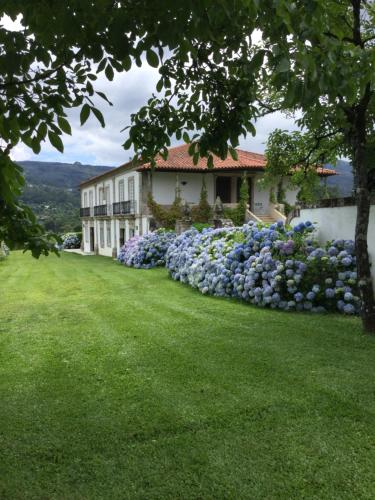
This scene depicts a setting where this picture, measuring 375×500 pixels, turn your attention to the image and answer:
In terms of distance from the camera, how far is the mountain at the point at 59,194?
5684cm

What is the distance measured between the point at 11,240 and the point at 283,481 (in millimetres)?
2286

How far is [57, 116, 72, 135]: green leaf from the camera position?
2.51m

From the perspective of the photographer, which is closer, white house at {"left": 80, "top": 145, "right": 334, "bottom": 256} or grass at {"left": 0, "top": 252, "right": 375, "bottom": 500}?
grass at {"left": 0, "top": 252, "right": 375, "bottom": 500}

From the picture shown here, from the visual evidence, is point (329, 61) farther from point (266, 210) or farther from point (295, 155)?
point (266, 210)

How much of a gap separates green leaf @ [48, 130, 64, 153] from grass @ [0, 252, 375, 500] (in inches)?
80.4

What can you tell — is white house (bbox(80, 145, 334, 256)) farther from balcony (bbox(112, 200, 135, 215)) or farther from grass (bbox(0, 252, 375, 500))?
grass (bbox(0, 252, 375, 500))

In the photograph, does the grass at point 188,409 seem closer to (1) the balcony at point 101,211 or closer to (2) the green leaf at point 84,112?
(2) the green leaf at point 84,112

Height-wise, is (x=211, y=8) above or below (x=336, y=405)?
above

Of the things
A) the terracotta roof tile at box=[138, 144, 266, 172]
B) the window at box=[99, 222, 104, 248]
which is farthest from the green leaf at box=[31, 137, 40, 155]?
Result: the window at box=[99, 222, 104, 248]

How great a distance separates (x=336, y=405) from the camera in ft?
12.3

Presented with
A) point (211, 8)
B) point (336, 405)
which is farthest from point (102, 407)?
point (211, 8)

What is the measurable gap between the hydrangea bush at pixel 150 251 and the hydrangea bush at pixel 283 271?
22.0 feet

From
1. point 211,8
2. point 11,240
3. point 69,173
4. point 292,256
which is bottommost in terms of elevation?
point 292,256

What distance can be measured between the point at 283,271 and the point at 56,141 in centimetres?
610
